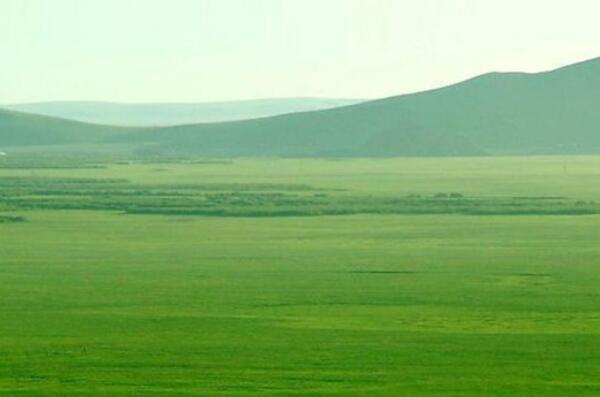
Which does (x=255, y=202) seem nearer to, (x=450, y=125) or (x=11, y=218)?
(x=11, y=218)

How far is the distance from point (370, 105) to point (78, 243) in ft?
364

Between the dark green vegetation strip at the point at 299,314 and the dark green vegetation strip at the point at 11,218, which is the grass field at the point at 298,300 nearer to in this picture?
the dark green vegetation strip at the point at 299,314

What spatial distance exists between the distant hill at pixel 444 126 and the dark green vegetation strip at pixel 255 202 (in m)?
61.2

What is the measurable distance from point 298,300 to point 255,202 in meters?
30.2

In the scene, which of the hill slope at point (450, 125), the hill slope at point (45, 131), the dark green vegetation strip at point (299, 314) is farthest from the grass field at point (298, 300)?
the hill slope at point (45, 131)

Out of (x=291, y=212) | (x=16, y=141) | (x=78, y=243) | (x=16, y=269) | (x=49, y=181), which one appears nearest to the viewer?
(x=16, y=269)

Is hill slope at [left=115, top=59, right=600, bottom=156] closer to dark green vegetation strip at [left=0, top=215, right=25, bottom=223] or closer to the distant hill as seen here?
the distant hill

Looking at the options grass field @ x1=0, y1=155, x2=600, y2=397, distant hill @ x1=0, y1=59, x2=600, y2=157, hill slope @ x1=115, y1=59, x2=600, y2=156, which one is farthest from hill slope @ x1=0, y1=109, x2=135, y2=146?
grass field @ x1=0, y1=155, x2=600, y2=397

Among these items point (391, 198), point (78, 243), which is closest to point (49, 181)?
point (391, 198)

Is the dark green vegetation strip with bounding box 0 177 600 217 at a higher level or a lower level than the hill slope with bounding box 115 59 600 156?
lower

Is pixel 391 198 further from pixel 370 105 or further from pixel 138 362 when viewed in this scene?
pixel 370 105

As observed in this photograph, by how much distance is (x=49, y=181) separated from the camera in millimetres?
79250

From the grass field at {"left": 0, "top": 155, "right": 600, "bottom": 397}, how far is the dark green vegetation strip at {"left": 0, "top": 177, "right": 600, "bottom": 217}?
12.2 inches

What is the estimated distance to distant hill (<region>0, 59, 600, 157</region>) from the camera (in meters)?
138
